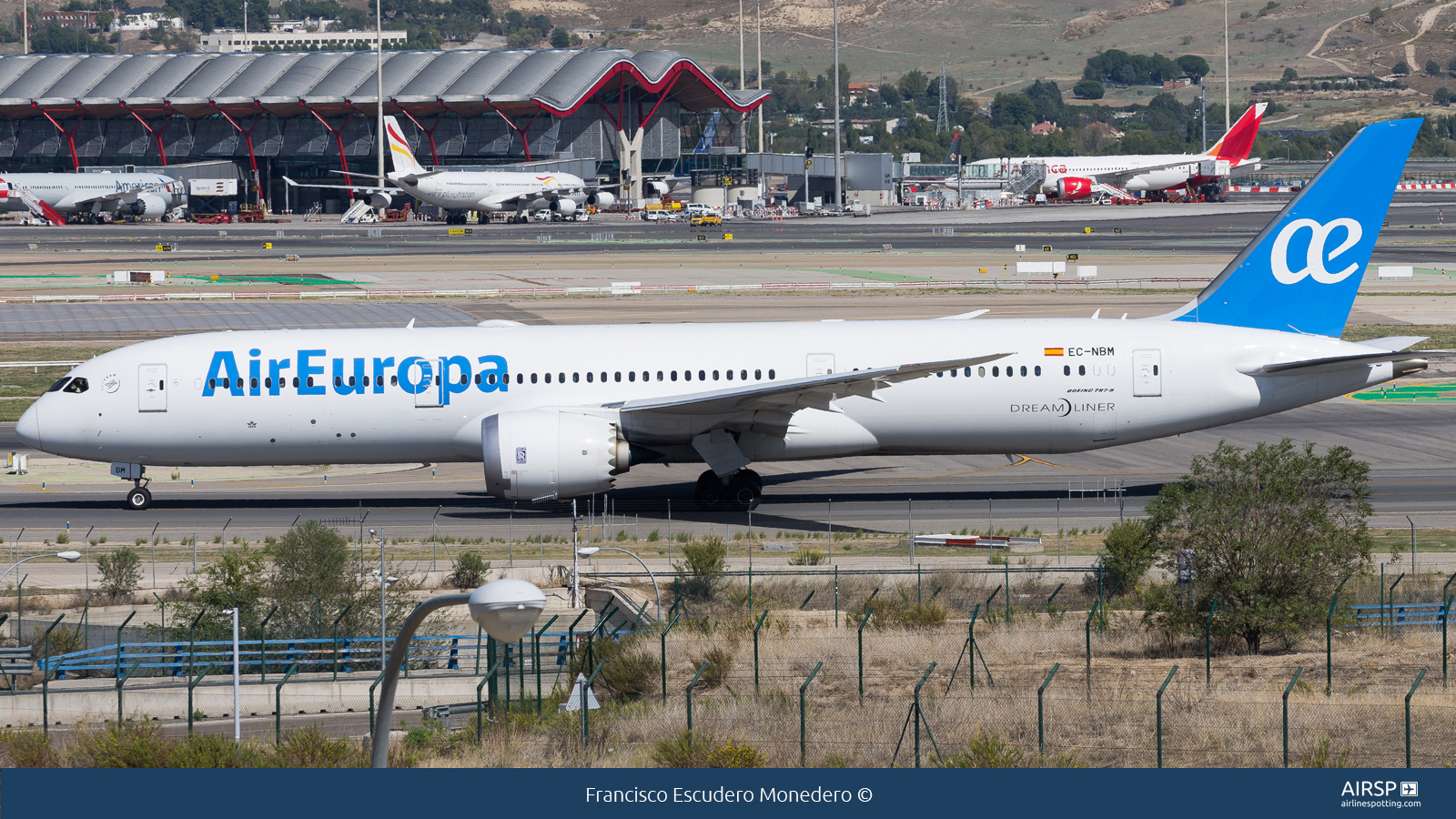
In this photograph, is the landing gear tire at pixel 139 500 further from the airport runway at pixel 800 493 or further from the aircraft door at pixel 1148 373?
the aircraft door at pixel 1148 373

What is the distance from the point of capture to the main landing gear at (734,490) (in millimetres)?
40156

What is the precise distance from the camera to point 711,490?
40.4m

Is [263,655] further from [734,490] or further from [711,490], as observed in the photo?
[734,490]

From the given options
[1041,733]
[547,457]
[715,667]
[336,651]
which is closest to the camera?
[1041,733]

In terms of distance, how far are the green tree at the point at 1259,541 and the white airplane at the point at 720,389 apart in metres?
9.56

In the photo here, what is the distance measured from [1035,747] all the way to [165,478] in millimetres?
33521

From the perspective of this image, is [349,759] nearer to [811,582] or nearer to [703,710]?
[703,710]

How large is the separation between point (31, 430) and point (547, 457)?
14.2 m

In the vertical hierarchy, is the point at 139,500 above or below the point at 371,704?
above

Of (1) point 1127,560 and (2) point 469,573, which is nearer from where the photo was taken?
(1) point 1127,560

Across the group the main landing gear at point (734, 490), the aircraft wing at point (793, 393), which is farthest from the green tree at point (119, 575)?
the main landing gear at point (734, 490)

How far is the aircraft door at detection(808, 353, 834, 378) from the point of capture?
39.6 meters

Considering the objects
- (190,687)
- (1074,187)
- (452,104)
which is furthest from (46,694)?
(1074,187)

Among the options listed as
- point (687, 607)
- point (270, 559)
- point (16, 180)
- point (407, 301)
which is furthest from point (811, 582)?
point (16, 180)
